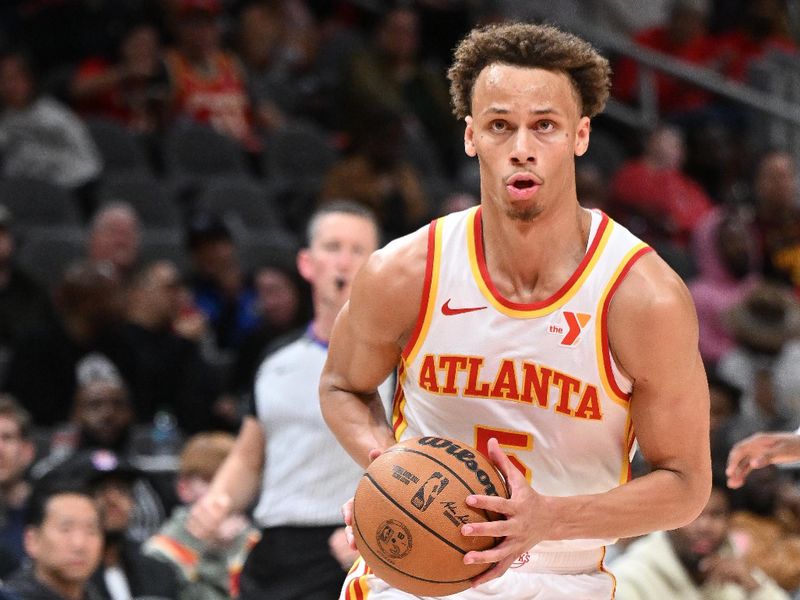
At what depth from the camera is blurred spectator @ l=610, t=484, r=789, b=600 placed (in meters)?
6.20

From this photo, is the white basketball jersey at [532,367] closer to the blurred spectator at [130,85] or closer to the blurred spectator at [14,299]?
the blurred spectator at [14,299]

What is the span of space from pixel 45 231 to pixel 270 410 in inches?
149

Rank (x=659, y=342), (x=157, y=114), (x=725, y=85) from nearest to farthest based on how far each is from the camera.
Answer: (x=659, y=342)
(x=157, y=114)
(x=725, y=85)

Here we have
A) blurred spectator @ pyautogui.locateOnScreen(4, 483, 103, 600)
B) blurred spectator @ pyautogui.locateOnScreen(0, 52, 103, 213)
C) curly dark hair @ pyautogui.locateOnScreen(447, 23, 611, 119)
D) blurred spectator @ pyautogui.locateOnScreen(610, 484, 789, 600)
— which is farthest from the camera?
blurred spectator @ pyautogui.locateOnScreen(0, 52, 103, 213)

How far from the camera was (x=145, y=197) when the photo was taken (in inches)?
362

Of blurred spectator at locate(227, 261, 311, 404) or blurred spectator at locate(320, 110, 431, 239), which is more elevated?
blurred spectator at locate(320, 110, 431, 239)

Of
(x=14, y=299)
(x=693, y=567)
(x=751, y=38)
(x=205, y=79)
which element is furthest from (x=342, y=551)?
(x=751, y=38)

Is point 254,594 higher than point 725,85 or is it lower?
lower

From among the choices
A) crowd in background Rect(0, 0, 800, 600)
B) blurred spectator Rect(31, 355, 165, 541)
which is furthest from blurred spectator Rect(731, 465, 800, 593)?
blurred spectator Rect(31, 355, 165, 541)

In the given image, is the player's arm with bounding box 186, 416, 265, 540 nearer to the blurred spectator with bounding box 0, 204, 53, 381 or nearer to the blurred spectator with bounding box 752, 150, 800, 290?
the blurred spectator with bounding box 0, 204, 53, 381

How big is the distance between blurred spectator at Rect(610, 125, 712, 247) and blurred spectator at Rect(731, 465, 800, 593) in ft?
10.4

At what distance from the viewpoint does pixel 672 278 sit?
3443mm

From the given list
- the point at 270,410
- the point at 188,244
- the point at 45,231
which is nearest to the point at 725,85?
the point at 188,244

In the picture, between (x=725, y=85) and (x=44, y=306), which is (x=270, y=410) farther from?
(x=725, y=85)
